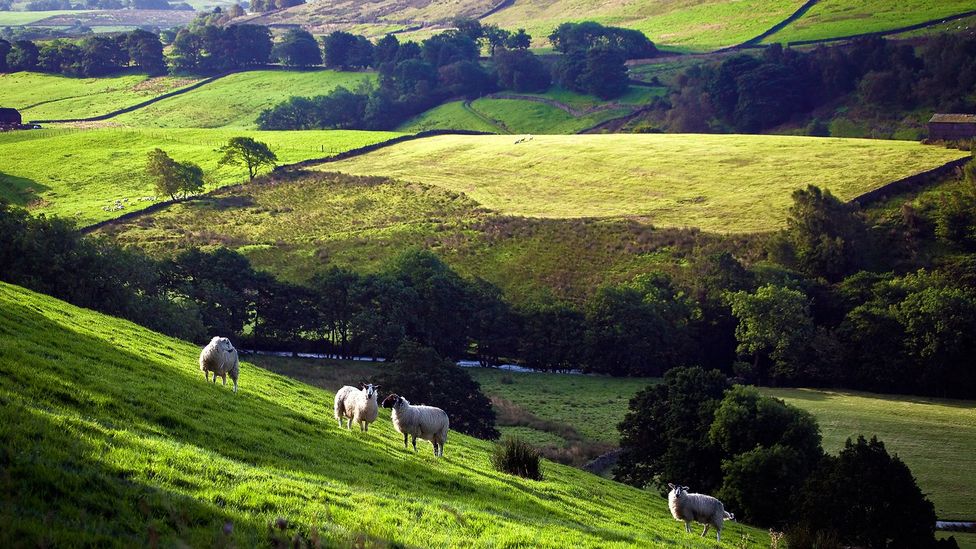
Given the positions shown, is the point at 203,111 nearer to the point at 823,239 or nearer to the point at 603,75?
the point at 603,75

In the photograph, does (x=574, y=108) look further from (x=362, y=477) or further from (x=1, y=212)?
(x=362, y=477)

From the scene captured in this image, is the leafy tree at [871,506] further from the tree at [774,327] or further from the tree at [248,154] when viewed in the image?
the tree at [248,154]

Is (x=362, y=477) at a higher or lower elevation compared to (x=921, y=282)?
higher

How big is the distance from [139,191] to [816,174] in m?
90.4

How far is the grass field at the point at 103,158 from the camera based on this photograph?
387 ft

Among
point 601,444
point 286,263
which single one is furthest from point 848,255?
point 286,263

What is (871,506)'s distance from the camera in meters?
36.0

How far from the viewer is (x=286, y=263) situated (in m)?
100

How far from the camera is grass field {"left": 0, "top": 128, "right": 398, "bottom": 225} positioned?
117812 millimetres

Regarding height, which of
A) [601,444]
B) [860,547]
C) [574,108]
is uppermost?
[574,108]

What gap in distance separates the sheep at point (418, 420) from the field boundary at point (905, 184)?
8713 centimetres

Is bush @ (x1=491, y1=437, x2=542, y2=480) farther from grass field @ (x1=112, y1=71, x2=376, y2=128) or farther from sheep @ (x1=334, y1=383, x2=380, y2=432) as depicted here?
grass field @ (x1=112, y1=71, x2=376, y2=128)

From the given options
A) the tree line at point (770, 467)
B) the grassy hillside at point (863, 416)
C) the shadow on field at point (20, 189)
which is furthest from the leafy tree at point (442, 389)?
the shadow on field at point (20, 189)

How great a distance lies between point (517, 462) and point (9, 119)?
6225 inches
